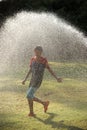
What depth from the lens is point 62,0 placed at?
34.0m

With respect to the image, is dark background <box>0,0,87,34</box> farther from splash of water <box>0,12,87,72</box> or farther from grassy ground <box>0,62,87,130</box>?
grassy ground <box>0,62,87,130</box>

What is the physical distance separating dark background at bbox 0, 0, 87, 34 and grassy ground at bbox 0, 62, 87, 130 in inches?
634

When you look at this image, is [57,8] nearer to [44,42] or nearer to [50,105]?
[44,42]

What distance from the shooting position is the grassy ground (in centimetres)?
838

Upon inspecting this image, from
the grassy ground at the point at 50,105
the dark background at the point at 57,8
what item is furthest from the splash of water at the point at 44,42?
the grassy ground at the point at 50,105

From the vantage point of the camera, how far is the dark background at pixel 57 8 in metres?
31.9

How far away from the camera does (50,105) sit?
1039 centimetres

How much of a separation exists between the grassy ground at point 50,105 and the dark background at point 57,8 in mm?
16091

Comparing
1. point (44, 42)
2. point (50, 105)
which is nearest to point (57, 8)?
point (44, 42)

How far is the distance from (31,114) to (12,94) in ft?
9.55

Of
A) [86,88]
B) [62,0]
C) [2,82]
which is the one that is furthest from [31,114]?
[62,0]

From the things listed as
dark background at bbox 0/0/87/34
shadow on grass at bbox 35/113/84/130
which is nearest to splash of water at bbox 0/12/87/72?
dark background at bbox 0/0/87/34

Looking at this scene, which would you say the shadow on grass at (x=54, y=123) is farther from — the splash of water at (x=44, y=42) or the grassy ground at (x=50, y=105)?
the splash of water at (x=44, y=42)

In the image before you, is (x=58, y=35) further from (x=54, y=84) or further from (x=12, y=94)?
(x=12, y=94)
